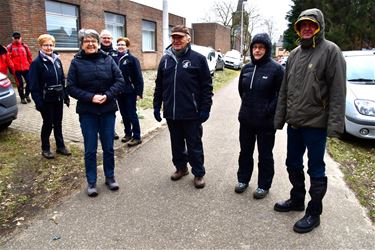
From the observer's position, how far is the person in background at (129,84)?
20.2 feet

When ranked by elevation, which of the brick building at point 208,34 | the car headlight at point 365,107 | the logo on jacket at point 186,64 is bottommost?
the car headlight at point 365,107

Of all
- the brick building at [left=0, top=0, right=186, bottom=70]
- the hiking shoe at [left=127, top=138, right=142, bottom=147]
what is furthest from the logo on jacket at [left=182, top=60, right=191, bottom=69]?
the brick building at [left=0, top=0, right=186, bottom=70]

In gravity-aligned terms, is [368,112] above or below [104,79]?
below

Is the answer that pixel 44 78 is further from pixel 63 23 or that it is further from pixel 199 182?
pixel 63 23

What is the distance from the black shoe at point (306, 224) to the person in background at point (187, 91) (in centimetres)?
141

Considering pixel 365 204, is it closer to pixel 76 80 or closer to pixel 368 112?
pixel 368 112

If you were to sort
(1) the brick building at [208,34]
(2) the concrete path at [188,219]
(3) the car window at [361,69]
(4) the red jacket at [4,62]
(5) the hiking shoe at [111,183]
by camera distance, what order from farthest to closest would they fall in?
(1) the brick building at [208,34] < (4) the red jacket at [4,62] < (3) the car window at [361,69] < (5) the hiking shoe at [111,183] < (2) the concrete path at [188,219]

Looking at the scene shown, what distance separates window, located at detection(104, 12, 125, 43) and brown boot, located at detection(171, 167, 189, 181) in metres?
16.9

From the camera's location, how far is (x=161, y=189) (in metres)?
4.41

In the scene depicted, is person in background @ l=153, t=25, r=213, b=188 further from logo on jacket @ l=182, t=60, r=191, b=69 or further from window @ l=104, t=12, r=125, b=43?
window @ l=104, t=12, r=125, b=43

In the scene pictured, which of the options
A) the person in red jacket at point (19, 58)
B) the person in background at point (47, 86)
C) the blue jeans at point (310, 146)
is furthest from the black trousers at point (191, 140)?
the person in red jacket at point (19, 58)

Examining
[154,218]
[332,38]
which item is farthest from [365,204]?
[332,38]

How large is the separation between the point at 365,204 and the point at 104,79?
3467 mm

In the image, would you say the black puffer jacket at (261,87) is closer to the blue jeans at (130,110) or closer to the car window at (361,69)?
the blue jeans at (130,110)
